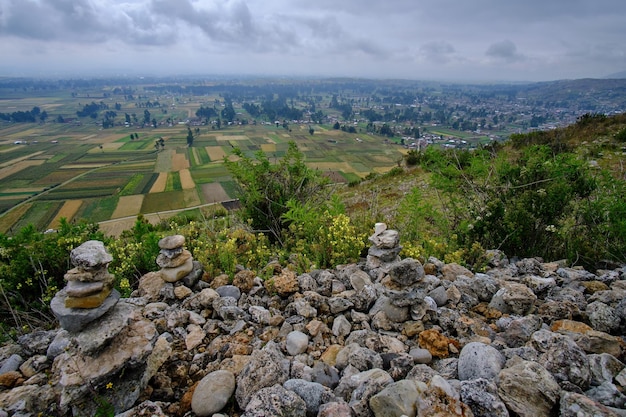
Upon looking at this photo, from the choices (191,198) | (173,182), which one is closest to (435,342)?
(191,198)

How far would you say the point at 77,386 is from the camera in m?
2.99

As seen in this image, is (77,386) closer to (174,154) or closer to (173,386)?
(173,386)

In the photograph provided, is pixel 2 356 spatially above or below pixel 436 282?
below

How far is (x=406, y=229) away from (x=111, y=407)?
639 centimetres

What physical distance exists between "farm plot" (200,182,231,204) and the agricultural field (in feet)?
0.47

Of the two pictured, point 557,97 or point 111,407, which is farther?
point 557,97

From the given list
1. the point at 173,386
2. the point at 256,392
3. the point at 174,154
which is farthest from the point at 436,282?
the point at 174,154

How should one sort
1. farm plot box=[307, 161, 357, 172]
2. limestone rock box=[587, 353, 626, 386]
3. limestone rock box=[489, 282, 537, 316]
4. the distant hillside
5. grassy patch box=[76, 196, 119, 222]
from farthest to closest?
the distant hillside, farm plot box=[307, 161, 357, 172], grassy patch box=[76, 196, 119, 222], limestone rock box=[489, 282, 537, 316], limestone rock box=[587, 353, 626, 386]

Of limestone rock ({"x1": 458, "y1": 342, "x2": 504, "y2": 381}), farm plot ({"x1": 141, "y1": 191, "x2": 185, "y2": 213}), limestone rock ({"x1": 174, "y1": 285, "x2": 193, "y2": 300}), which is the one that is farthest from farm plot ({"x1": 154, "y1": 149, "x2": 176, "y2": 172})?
limestone rock ({"x1": 458, "y1": 342, "x2": 504, "y2": 381})

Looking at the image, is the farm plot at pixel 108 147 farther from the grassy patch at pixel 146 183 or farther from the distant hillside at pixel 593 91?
the distant hillside at pixel 593 91

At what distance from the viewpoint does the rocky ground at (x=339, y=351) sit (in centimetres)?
265

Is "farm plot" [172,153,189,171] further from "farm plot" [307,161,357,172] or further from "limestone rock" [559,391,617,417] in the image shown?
"limestone rock" [559,391,617,417]

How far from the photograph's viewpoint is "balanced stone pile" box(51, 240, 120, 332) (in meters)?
3.22

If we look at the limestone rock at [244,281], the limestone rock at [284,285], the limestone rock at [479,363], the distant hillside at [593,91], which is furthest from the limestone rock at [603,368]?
the distant hillside at [593,91]
